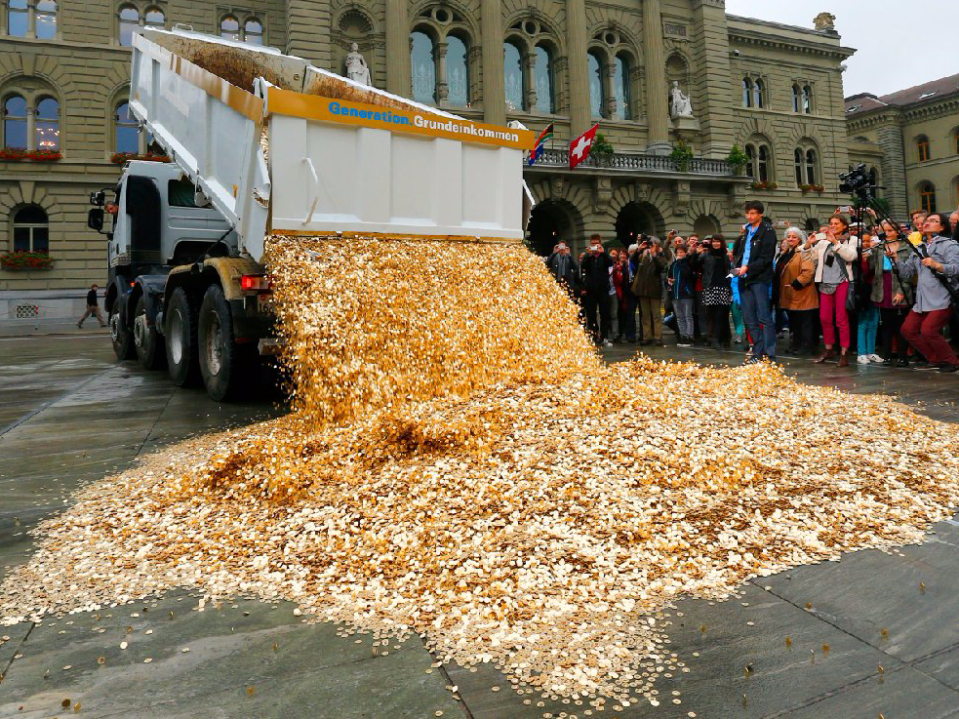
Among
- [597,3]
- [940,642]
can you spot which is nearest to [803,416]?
[940,642]

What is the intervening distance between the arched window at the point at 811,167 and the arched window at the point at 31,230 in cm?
3975

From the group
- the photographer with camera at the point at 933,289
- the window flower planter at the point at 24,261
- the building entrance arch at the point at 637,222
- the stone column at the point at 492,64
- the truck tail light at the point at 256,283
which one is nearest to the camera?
the truck tail light at the point at 256,283

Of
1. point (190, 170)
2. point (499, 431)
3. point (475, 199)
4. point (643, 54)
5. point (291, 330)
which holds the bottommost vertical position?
point (499, 431)

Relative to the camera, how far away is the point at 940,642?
208 centimetres

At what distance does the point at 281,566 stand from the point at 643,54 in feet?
118

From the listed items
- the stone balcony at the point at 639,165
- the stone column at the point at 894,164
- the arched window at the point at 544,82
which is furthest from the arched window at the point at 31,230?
the stone column at the point at 894,164

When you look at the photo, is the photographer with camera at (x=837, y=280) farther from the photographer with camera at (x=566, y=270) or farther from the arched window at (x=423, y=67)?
the arched window at (x=423, y=67)

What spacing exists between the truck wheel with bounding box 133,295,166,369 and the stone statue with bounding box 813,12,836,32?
4676 cm

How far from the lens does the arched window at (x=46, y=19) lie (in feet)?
86.8

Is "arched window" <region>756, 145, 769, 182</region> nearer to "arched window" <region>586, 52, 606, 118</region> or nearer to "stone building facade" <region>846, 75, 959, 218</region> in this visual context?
"arched window" <region>586, 52, 606, 118</region>

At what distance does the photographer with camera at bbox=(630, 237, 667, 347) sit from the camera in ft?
40.2

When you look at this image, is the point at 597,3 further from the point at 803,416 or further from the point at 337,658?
the point at 337,658

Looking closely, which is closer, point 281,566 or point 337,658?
point 337,658

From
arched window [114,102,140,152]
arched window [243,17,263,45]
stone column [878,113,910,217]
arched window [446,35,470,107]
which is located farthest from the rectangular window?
stone column [878,113,910,217]
